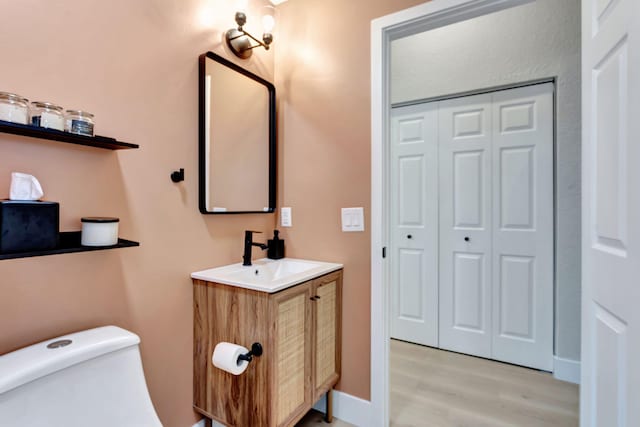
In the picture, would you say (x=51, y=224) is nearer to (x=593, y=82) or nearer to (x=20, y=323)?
(x=20, y=323)

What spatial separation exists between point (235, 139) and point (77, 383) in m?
1.25

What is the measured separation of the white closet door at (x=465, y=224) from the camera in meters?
2.42

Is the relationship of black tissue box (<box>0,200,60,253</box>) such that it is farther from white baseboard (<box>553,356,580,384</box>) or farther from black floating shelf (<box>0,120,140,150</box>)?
white baseboard (<box>553,356,580,384</box>)

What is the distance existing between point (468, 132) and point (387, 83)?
3.66ft

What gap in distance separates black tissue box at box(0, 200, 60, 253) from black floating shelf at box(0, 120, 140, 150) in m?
0.20

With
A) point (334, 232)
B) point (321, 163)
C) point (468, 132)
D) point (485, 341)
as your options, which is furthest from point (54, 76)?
point (485, 341)

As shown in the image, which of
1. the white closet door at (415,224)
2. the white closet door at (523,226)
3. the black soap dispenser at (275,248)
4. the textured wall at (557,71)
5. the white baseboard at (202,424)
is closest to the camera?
the white baseboard at (202,424)

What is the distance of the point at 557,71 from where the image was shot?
2.11 m

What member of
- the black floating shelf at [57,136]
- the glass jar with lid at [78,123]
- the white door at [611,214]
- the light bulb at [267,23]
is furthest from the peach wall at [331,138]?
the glass jar with lid at [78,123]

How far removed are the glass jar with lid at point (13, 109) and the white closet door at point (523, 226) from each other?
2616 mm

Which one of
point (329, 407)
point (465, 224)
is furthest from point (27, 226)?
point (465, 224)

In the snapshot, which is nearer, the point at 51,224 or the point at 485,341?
the point at 51,224

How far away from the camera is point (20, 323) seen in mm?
986

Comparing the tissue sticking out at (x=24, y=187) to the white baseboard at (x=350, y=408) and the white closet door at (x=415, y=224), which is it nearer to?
the white baseboard at (x=350, y=408)
